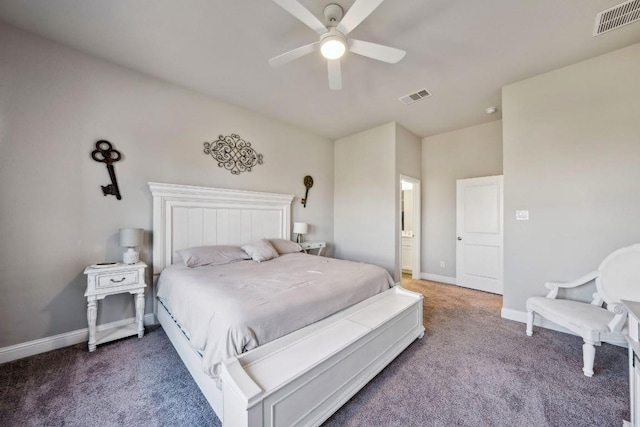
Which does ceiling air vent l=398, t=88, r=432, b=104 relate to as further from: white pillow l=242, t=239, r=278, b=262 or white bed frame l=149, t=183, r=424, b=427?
white pillow l=242, t=239, r=278, b=262

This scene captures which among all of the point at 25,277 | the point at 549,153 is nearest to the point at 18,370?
the point at 25,277

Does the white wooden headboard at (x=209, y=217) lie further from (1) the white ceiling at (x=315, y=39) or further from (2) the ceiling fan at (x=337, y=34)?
(2) the ceiling fan at (x=337, y=34)

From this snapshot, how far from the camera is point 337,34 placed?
1.86 metres

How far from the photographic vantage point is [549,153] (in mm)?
2803

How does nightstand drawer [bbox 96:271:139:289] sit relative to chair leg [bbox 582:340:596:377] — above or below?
above

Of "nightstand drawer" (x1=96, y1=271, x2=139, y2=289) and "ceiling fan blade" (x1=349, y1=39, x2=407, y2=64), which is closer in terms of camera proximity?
"ceiling fan blade" (x1=349, y1=39, x2=407, y2=64)

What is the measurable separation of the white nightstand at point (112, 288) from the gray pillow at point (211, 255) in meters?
0.42

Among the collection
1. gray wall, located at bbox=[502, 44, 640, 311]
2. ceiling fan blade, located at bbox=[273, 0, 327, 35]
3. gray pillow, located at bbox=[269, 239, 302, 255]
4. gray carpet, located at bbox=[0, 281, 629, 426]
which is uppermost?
ceiling fan blade, located at bbox=[273, 0, 327, 35]

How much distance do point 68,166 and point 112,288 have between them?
50.5 inches

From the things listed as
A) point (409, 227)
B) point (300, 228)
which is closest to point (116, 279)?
point (300, 228)

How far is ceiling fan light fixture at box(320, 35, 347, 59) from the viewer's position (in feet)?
6.17

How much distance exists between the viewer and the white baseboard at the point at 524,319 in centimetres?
272

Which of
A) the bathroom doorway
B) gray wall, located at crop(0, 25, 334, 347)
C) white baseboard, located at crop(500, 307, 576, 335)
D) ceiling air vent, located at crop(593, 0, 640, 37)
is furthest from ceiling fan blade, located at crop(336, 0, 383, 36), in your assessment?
white baseboard, located at crop(500, 307, 576, 335)

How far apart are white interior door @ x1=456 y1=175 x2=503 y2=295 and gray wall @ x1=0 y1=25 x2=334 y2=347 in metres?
4.48
